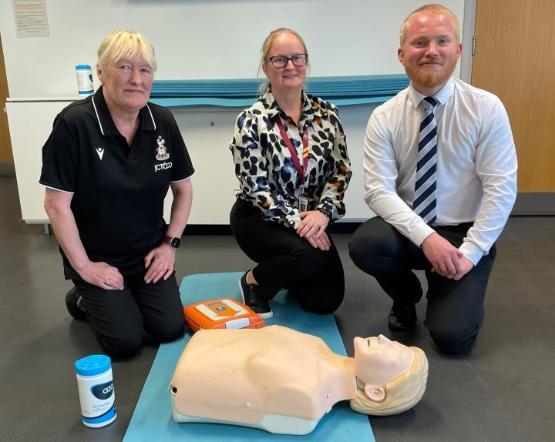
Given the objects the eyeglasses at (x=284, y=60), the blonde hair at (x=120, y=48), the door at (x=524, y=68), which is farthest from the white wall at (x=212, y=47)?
the blonde hair at (x=120, y=48)

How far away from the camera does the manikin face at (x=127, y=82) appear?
1650 millimetres

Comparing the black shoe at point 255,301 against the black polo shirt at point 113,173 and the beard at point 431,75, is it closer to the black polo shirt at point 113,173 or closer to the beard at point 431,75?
the black polo shirt at point 113,173

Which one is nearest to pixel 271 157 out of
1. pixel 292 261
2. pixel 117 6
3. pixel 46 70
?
pixel 292 261

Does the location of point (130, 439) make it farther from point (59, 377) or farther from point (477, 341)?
point (477, 341)

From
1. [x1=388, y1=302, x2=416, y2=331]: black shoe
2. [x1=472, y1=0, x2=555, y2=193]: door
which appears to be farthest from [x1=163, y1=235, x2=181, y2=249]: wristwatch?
[x1=472, y1=0, x2=555, y2=193]: door

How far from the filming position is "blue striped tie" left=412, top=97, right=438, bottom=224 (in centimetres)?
180

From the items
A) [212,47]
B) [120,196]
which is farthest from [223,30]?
[120,196]

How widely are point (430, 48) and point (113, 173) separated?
108 centimetres

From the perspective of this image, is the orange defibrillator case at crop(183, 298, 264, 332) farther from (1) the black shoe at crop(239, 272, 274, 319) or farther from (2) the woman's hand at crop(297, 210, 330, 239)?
(2) the woman's hand at crop(297, 210, 330, 239)

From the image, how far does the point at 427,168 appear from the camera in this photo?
1.82 meters

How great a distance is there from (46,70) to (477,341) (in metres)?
2.75

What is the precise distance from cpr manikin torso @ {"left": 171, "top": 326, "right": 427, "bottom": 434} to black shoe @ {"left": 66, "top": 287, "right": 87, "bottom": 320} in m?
0.74

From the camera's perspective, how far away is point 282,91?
1.94m

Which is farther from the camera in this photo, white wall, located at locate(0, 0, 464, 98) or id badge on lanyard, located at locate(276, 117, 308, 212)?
white wall, located at locate(0, 0, 464, 98)
